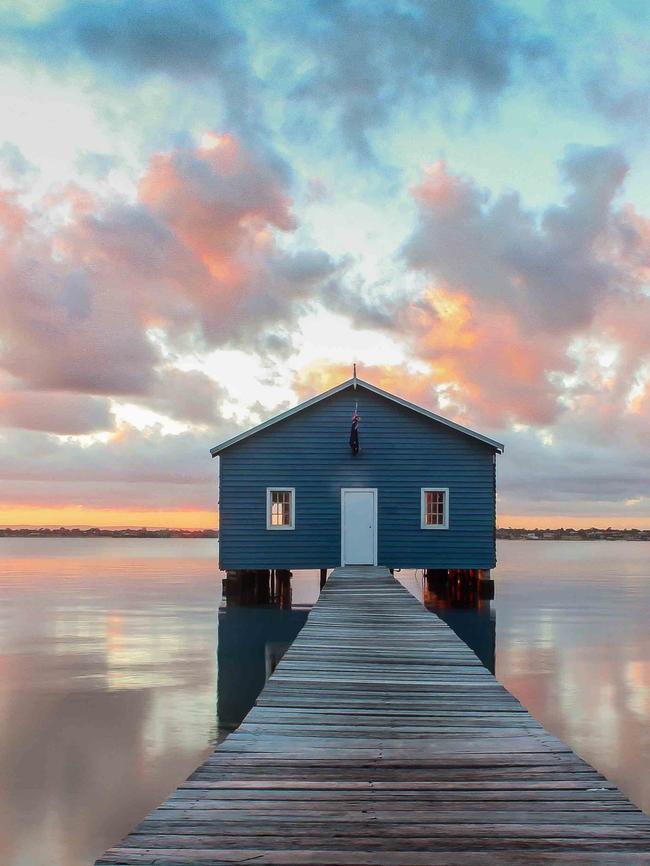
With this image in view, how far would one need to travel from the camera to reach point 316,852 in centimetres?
398

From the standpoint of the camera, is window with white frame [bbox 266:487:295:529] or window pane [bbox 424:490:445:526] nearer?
window with white frame [bbox 266:487:295:529]

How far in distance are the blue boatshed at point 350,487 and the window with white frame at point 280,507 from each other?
30 mm

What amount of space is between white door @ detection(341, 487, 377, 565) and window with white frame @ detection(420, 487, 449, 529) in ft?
4.98

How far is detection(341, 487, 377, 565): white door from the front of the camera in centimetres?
2634

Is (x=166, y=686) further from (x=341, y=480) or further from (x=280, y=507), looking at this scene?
(x=341, y=480)

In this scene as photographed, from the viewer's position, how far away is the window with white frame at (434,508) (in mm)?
26578

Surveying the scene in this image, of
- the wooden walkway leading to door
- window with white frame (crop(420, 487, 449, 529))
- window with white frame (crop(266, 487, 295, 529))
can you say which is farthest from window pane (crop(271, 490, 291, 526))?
the wooden walkway leading to door

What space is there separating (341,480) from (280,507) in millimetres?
2038

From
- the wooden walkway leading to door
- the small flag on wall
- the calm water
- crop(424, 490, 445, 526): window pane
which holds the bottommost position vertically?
the calm water

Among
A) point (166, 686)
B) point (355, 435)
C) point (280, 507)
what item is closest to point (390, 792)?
point (166, 686)

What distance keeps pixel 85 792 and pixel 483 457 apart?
19.5 meters

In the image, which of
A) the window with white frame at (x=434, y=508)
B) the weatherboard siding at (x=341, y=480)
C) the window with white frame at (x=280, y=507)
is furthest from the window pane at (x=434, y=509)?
the window with white frame at (x=280, y=507)

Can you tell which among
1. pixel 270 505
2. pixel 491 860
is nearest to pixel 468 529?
pixel 270 505

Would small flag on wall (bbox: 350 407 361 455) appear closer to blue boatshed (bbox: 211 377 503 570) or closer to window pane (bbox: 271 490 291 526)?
Answer: blue boatshed (bbox: 211 377 503 570)
